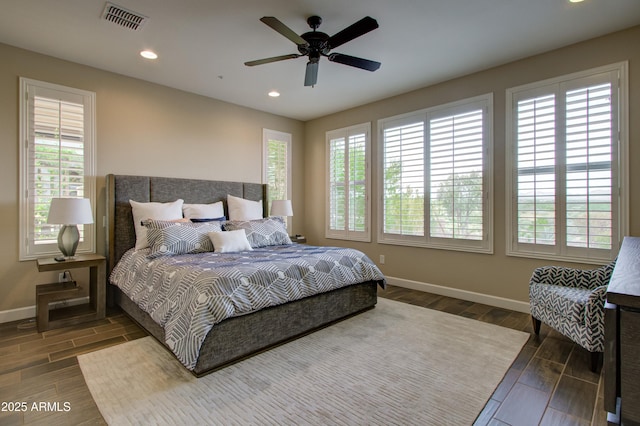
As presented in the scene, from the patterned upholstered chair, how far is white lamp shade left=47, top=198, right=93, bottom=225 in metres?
4.37

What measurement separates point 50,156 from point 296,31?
9.63ft

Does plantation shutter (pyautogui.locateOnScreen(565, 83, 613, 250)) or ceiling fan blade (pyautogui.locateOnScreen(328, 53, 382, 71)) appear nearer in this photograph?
ceiling fan blade (pyautogui.locateOnScreen(328, 53, 382, 71))

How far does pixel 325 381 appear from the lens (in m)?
2.16

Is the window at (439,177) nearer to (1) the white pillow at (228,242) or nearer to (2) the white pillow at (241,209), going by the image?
(2) the white pillow at (241,209)

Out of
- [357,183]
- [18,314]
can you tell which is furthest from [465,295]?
[18,314]

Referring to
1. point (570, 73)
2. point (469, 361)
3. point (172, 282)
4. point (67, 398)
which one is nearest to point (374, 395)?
point (469, 361)

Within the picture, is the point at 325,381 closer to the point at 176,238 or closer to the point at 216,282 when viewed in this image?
the point at 216,282

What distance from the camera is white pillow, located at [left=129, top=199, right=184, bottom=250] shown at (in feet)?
11.7

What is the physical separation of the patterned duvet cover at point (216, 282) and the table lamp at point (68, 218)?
1.63 ft

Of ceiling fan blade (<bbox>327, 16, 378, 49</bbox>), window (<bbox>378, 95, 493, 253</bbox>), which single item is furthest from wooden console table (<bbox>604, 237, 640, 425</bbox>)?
window (<bbox>378, 95, 493, 253</bbox>)

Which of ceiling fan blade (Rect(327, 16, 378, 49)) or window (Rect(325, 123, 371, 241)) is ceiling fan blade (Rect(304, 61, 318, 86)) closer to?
ceiling fan blade (Rect(327, 16, 378, 49))

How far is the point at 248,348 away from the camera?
8.04ft

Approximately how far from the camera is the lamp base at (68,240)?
10.6 ft

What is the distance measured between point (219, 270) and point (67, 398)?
116 cm
